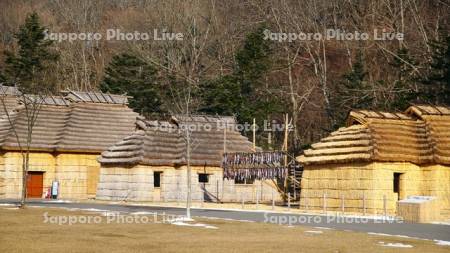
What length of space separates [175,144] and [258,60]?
1885 centimetres

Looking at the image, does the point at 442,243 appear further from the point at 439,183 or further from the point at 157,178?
the point at 157,178

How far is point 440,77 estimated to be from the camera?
1859 inches

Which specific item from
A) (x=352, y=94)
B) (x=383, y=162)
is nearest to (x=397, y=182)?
(x=383, y=162)

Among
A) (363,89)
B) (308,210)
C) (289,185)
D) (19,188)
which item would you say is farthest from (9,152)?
(363,89)

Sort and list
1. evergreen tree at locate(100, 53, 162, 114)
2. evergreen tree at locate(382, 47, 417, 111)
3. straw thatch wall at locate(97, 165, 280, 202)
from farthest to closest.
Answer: evergreen tree at locate(100, 53, 162, 114) < evergreen tree at locate(382, 47, 417, 111) < straw thatch wall at locate(97, 165, 280, 202)

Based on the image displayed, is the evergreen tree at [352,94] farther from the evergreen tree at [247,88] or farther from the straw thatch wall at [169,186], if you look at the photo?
the straw thatch wall at [169,186]

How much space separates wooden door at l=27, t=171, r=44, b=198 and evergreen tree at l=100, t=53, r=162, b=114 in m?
18.1

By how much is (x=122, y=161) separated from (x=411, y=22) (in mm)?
31509

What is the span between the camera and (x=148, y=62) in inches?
2721

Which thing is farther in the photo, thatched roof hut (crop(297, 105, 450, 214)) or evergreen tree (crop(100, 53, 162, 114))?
evergreen tree (crop(100, 53, 162, 114))

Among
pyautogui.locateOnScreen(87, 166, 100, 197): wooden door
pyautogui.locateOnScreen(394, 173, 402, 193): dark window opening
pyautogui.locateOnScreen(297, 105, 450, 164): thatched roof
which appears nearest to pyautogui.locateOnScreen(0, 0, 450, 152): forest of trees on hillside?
pyautogui.locateOnScreen(87, 166, 100, 197): wooden door

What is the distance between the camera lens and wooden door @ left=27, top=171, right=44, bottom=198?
50812 millimetres

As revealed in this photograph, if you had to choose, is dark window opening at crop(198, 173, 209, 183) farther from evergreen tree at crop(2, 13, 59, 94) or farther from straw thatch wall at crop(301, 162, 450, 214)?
evergreen tree at crop(2, 13, 59, 94)

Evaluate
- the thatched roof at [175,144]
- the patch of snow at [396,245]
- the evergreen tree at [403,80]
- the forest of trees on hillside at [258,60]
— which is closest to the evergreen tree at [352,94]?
the forest of trees on hillside at [258,60]
